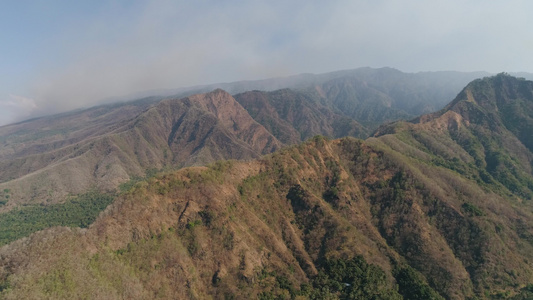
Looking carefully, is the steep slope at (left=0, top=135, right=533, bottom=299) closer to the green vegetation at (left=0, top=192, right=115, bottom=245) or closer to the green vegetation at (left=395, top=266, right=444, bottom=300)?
the green vegetation at (left=395, top=266, right=444, bottom=300)

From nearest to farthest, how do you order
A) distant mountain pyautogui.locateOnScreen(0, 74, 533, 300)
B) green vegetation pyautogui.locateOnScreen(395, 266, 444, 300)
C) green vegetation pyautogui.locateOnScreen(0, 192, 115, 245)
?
distant mountain pyautogui.locateOnScreen(0, 74, 533, 300)
green vegetation pyautogui.locateOnScreen(395, 266, 444, 300)
green vegetation pyautogui.locateOnScreen(0, 192, 115, 245)

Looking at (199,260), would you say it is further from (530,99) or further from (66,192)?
(530,99)

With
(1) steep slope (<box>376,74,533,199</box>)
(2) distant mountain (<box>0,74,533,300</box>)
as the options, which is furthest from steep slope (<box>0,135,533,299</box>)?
(1) steep slope (<box>376,74,533,199</box>)

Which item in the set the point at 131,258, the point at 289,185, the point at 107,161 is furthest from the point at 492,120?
the point at 107,161

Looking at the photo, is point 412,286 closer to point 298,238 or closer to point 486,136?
point 298,238

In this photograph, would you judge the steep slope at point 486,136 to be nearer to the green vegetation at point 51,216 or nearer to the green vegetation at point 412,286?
the green vegetation at point 412,286

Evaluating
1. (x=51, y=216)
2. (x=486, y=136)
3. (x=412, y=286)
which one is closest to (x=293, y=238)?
(x=412, y=286)
